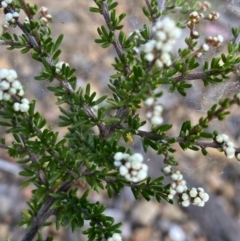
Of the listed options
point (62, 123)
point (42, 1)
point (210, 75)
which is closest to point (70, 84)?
point (62, 123)

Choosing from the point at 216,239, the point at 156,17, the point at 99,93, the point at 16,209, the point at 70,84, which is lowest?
the point at 216,239

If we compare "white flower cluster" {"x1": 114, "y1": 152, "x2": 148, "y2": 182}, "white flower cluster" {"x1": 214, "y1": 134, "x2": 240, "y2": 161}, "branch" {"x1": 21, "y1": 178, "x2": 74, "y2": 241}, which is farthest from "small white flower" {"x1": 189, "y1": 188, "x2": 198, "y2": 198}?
"branch" {"x1": 21, "y1": 178, "x2": 74, "y2": 241}

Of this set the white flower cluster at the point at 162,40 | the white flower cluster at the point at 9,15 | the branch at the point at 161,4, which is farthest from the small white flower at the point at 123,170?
the branch at the point at 161,4

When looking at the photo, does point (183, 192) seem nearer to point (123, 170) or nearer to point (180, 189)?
point (180, 189)

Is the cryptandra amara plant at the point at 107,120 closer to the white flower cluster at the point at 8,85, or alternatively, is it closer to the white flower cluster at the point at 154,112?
the white flower cluster at the point at 8,85

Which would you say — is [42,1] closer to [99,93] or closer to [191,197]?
[99,93]

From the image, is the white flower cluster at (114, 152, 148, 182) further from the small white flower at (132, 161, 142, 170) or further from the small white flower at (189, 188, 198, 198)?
the small white flower at (189, 188, 198, 198)
